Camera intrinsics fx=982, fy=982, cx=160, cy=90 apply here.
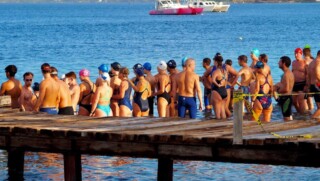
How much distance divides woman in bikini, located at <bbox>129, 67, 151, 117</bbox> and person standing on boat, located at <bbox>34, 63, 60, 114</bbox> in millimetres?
3146

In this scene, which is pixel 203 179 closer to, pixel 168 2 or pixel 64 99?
pixel 64 99

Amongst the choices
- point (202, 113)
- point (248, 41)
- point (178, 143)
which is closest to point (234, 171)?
point (178, 143)

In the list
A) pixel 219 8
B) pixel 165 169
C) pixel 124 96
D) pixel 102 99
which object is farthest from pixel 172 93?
pixel 219 8

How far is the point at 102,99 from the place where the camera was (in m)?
20.4

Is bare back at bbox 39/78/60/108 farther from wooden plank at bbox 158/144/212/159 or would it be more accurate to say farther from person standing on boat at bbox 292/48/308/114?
person standing on boat at bbox 292/48/308/114

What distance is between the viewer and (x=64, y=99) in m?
19.0

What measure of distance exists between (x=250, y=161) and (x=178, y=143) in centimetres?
114

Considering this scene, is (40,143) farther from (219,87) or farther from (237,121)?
(219,87)

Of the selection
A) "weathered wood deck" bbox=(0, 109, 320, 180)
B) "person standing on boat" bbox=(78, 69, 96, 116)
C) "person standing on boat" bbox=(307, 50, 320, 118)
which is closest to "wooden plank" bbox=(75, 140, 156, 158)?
"weathered wood deck" bbox=(0, 109, 320, 180)

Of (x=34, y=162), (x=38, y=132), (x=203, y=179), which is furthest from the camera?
(x=34, y=162)

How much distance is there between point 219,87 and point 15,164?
19.1 ft

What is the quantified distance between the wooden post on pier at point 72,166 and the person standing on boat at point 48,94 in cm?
320

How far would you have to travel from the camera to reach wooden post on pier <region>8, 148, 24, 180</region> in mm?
18203

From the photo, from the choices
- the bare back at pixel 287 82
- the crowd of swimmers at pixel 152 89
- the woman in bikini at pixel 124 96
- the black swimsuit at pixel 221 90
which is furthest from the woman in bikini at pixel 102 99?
the bare back at pixel 287 82
